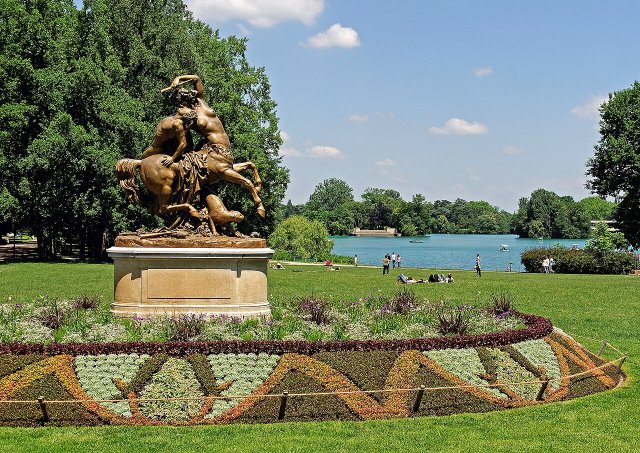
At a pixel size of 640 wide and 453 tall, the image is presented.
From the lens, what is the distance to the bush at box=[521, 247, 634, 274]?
47.2 meters

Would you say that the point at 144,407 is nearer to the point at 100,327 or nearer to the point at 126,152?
the point at 100,327

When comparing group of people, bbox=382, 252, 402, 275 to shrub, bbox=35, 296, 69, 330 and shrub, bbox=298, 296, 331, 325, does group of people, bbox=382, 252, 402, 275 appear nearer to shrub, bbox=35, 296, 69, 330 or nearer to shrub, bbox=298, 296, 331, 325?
shrub, bbox=298, 296, 331, 325

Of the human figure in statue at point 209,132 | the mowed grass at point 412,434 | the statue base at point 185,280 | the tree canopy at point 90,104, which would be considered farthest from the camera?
the tree canopy at point 90,104

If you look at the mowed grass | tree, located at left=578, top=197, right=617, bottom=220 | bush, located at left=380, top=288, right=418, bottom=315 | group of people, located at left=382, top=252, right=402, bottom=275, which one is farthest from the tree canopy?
tree, located at left=578, top=197, right=617, bottom=220

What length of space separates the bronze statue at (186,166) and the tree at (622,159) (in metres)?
39.4

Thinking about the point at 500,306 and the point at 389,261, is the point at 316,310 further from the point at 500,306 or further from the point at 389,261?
the point at 389,261

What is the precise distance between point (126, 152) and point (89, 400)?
108ft

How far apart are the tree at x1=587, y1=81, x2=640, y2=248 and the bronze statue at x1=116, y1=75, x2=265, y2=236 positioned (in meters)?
39.4

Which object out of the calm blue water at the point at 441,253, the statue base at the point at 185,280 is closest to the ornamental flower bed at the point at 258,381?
the statue base at the point at 185,280

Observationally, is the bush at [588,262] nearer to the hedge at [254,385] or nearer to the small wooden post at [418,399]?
the hedge at [254,385]

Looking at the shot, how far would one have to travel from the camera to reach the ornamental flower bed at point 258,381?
33.5 ft

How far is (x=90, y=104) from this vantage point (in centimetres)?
4212

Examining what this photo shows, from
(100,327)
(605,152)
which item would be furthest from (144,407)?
(605,152)

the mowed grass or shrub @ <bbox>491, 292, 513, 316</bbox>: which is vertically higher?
shrub @ <bbox>491, 292, 513, 316</bbox>
